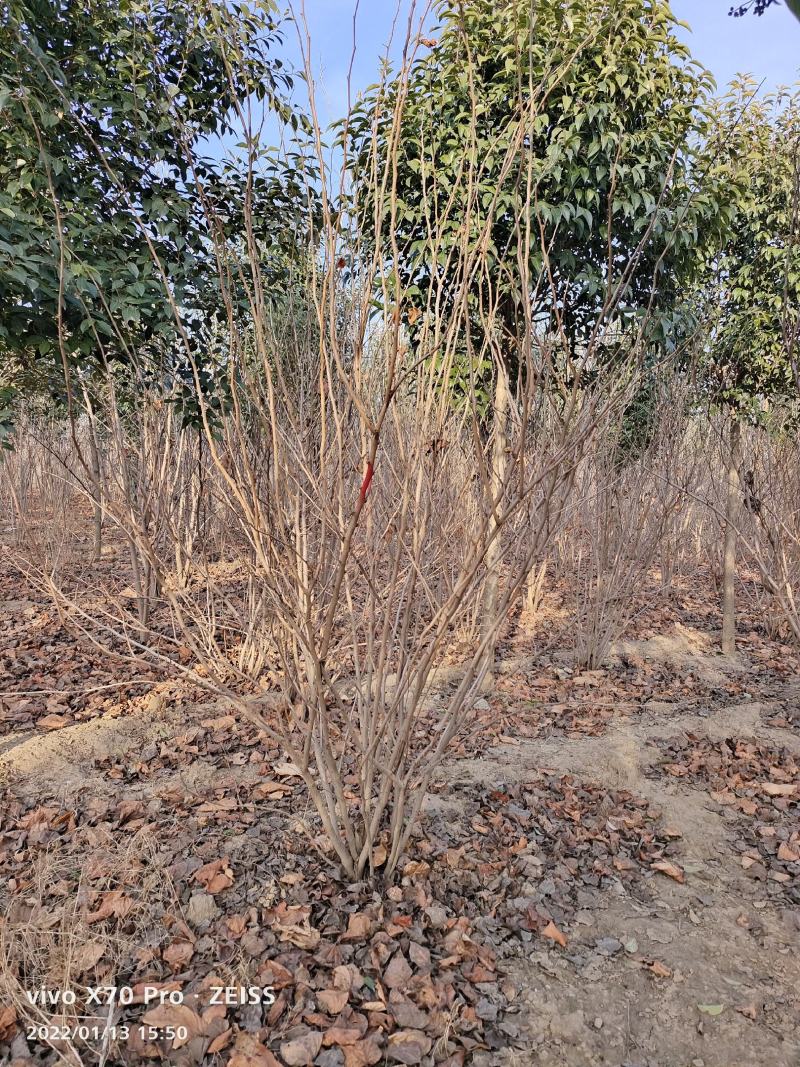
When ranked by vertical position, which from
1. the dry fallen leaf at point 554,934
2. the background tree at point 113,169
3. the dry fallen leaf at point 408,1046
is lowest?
the dry fallen leaf at point 408,1046

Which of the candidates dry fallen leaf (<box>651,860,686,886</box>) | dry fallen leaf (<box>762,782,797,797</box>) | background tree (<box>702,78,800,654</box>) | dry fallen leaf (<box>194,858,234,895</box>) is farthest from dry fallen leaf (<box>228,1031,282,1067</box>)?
background tree (<box>702,78,800,654</box>)

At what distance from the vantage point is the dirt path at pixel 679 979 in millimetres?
1522

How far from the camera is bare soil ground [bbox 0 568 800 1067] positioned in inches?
60.2

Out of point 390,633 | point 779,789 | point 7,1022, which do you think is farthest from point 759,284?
point 7,1022

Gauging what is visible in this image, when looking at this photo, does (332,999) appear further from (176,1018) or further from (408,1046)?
(176,1018)

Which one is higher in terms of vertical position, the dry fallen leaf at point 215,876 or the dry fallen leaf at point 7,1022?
the dry fallen leaf at point 215,876

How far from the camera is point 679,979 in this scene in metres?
1.73

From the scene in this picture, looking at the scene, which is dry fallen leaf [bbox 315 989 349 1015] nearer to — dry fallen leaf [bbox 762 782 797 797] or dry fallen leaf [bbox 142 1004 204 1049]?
dry fallen leaf [bbox 142 1004 204 1049]

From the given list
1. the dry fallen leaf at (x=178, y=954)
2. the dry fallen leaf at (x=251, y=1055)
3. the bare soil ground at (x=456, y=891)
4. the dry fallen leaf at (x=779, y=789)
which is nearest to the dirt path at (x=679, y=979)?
the bare soil ground at (x=456, y=891)

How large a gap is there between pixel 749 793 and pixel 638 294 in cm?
299

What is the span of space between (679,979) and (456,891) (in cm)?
62

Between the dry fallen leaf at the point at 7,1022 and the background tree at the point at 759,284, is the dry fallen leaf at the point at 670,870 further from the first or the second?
the background tree at the point at 759,284

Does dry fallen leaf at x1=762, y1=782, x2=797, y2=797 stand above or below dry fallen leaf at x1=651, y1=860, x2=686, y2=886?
above

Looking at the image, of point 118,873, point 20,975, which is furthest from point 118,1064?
point 118,873
